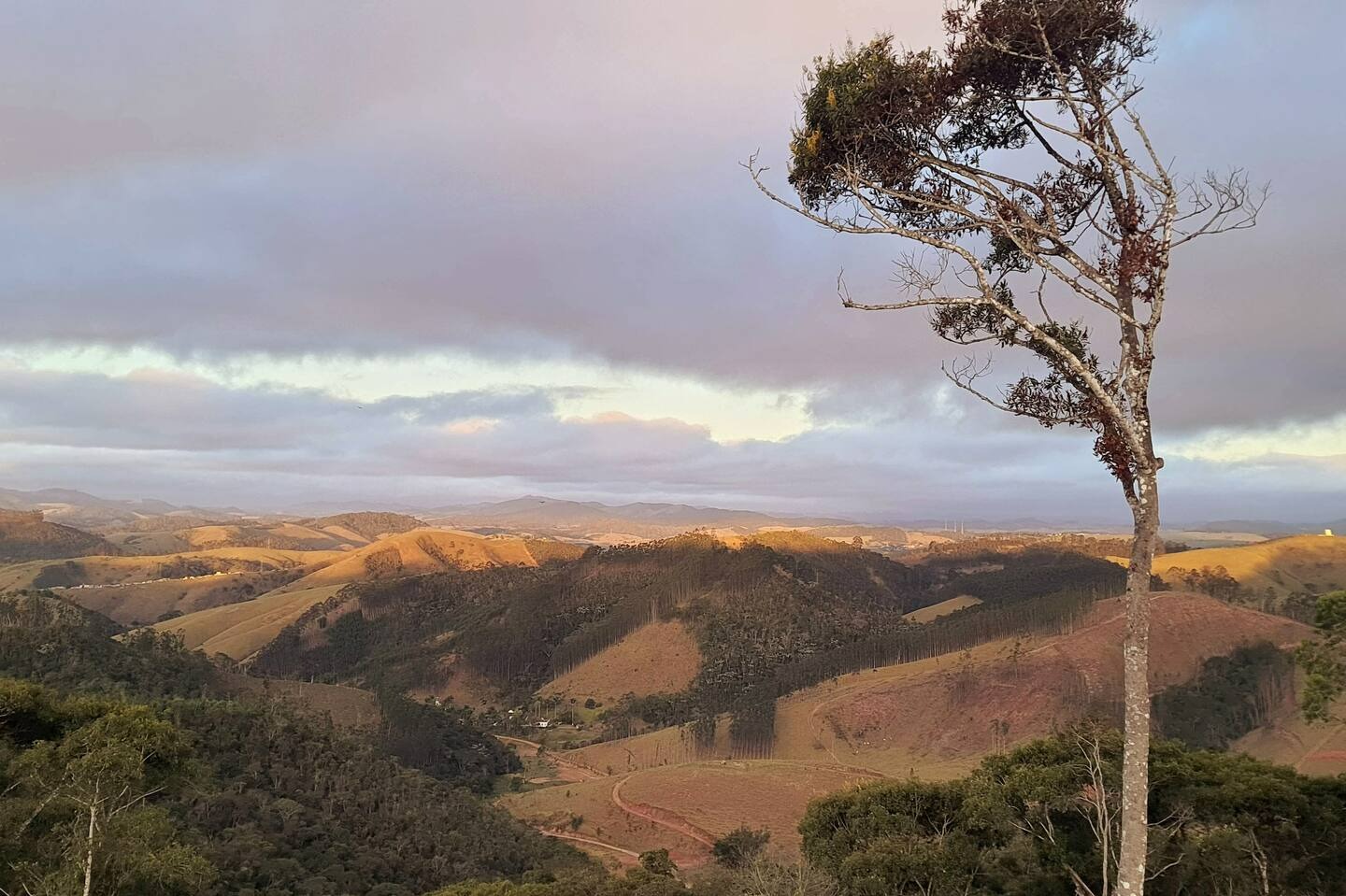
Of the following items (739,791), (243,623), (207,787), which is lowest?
(243,623)

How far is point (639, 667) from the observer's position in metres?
115

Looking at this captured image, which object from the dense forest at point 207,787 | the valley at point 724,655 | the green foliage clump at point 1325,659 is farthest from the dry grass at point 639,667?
the green foliage clump at point 1325,659

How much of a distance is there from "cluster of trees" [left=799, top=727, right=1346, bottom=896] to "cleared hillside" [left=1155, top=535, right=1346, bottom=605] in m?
118

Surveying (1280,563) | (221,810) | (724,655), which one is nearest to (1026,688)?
(724,655)

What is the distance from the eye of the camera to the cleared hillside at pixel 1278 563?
124125mm

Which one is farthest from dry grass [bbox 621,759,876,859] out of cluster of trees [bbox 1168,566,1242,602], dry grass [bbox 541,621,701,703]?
cluster of trees [bbox 1168,566,1242,602]

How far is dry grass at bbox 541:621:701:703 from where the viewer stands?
361 ft

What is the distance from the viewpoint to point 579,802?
59.6 m

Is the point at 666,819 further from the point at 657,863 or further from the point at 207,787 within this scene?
the point at 207,787

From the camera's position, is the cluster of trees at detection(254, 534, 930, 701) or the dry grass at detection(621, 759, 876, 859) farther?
the cluster of trees at detection(254, 534, 930, 701)

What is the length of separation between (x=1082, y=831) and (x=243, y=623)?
6485 inches

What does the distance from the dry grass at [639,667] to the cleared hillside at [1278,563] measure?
81826 mm

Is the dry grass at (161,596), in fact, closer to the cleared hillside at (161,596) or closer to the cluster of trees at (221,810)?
the cleared hillside at (161,596)

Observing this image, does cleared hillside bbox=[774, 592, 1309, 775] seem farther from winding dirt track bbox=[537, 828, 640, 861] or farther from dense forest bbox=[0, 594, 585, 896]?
dense forest bbox=[0, 594, 585, 896]
